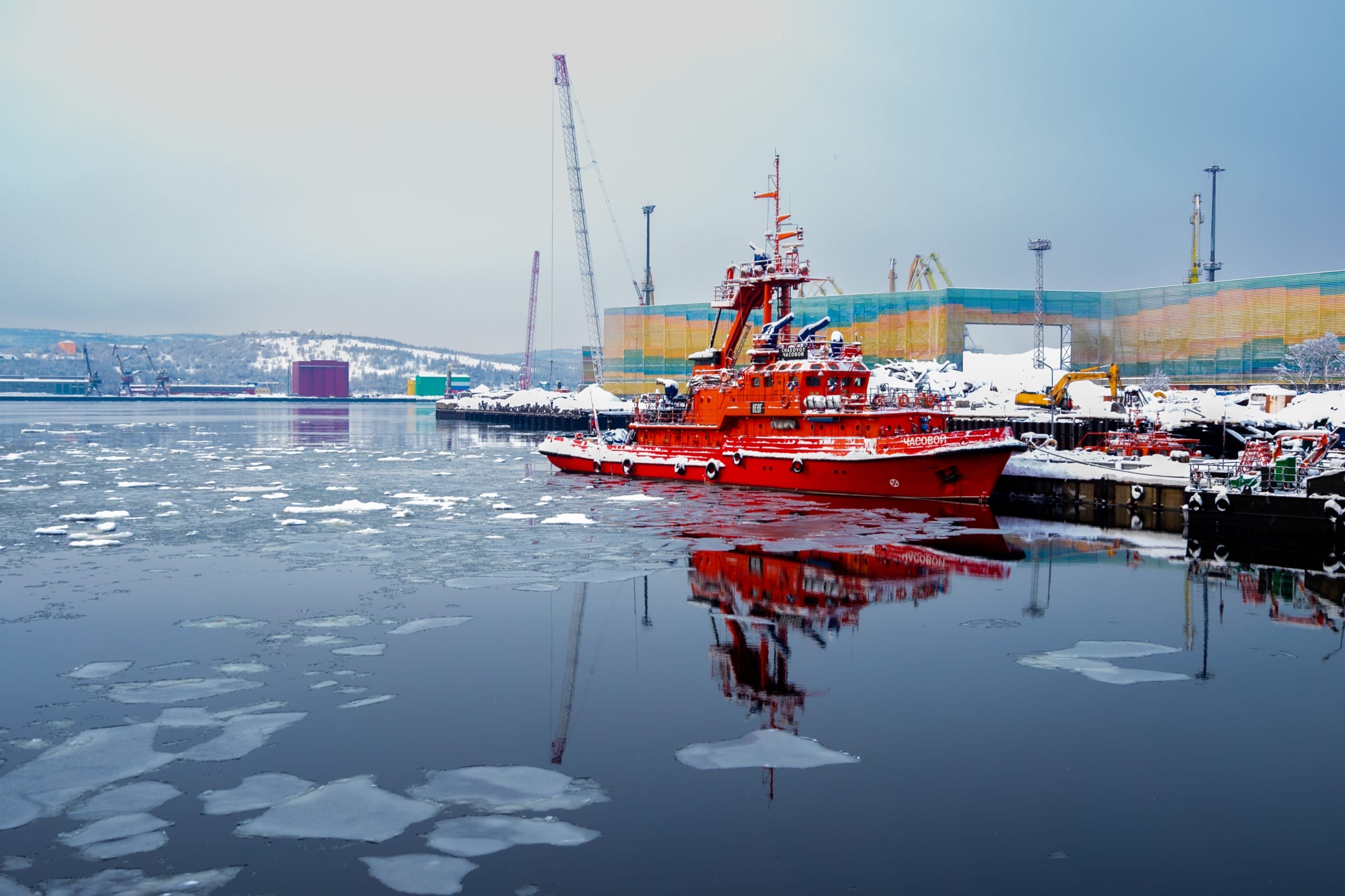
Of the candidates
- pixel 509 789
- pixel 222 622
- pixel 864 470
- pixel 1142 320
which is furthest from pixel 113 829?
pixel 1142 320

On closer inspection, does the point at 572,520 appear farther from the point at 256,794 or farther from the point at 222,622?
the point at 256,794

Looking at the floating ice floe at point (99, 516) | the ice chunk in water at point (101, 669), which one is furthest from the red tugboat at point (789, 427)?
the ice chunk in water at point (101, 669)

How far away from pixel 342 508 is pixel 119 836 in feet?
101

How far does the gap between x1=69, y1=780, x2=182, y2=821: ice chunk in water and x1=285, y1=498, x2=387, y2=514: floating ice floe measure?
27.8m

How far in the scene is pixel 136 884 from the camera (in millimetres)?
11062

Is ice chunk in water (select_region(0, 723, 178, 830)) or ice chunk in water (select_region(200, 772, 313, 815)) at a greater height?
ice chunk in water (select_region(0, 723, 178, 830))

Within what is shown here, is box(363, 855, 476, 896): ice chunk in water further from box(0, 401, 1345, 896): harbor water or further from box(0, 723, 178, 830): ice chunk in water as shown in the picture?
box(0, 723, 178, 830): ice chunk in water

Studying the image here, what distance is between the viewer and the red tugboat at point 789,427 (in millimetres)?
43969

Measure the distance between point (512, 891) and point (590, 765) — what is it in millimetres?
3565

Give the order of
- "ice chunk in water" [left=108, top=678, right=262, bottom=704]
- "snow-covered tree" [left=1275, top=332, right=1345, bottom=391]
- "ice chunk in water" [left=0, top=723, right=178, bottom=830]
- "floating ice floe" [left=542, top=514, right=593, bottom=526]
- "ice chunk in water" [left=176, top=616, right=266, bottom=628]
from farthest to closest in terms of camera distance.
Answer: "snow-covered tree" [left=1275, top=332, right=1345, bottom=391], "floating ice floe" [left=542, top=514, right=593, bottom=526], "ice chunk in water" [left=176, top=616, right=266, bottom=628], "ice chunk in water" [left=108, top=678, right=262, bottom=704], "ice chunk in water" [left=0, top=723, right=178, bottom=830]

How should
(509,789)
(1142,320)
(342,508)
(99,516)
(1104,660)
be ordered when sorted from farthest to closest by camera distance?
(1142,320) → (342,508) → (99,516) → (1104,660) → (509,789)

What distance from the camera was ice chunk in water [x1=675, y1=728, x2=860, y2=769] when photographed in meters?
14.6

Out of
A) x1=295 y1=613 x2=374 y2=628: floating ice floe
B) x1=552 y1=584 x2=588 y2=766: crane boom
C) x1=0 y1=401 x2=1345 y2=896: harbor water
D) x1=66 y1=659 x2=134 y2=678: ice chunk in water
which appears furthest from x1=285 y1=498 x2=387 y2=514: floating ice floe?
x1=66 y1=659 x2=134 y2=678: ice chunk in water

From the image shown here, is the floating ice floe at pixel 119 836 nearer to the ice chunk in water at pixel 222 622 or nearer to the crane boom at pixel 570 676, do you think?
the crane boom at pixel 570 676
